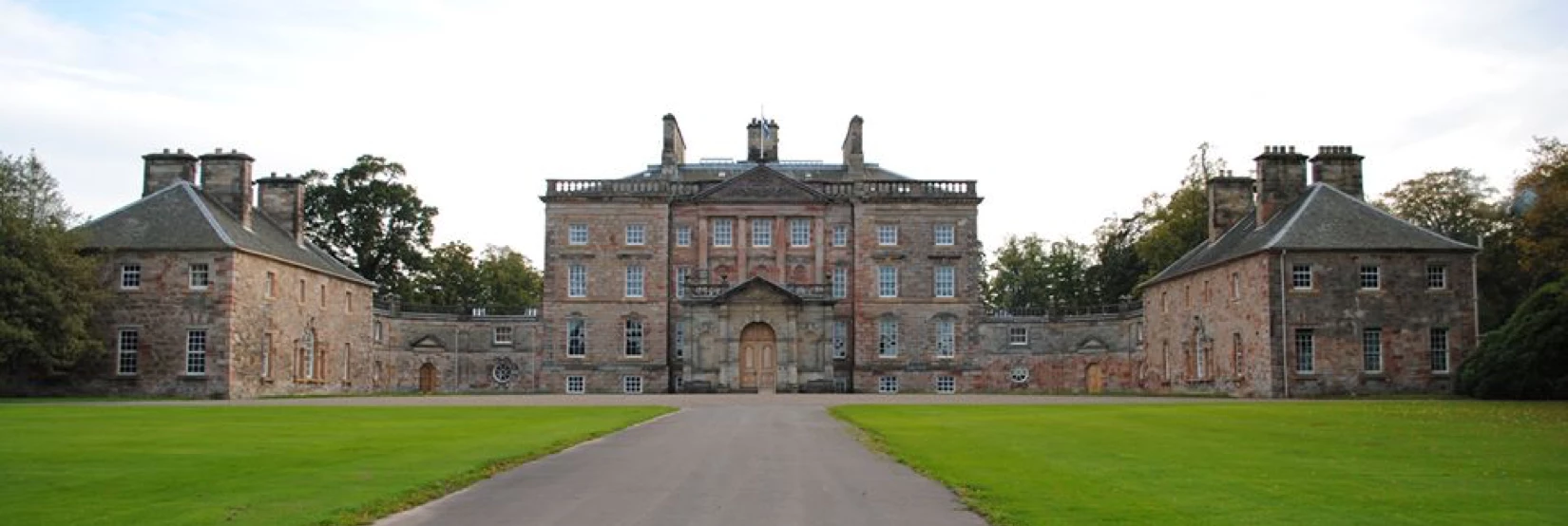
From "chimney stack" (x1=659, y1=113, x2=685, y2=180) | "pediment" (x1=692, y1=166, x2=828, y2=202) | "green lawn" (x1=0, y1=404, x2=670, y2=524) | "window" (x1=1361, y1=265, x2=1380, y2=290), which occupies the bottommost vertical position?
"green lawn" (x1=0, y1=404, x2=670, y2=524)

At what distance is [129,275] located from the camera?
164ft

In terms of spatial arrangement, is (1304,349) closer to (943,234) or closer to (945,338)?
(945,338)

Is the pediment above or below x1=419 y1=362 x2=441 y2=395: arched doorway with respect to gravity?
above

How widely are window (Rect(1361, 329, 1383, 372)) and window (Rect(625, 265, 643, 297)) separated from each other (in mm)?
31956

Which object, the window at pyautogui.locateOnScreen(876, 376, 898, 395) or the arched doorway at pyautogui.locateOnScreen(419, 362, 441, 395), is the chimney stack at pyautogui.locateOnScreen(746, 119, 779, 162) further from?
the arched doorway at pyautogui.locateOnScreen(419, 362, 441, 395)

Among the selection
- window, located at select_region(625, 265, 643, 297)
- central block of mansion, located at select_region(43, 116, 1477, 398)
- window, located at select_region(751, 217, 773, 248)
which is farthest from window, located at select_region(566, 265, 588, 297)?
window, located at select_region(751, 217, 773, 248)

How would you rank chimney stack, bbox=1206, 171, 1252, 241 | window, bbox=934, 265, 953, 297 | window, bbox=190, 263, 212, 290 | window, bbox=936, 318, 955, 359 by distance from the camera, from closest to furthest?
window, bbox=190, 263, 212, 290, chimney stack, bbox=1206, 171, 1252, 241, window, bbox=936, 318, 955, 359, window, bbox=934, 265, 953, 297

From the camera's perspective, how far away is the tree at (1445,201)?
65.9m

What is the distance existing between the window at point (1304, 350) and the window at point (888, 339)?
22.8m

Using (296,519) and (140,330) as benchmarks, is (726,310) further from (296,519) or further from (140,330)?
(296,519)

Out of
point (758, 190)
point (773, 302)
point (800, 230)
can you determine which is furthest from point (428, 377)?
point (800, 230)

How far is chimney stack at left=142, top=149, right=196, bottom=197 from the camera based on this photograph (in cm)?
5384

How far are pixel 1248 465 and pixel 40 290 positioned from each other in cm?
3912

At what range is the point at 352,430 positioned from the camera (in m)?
25.4
